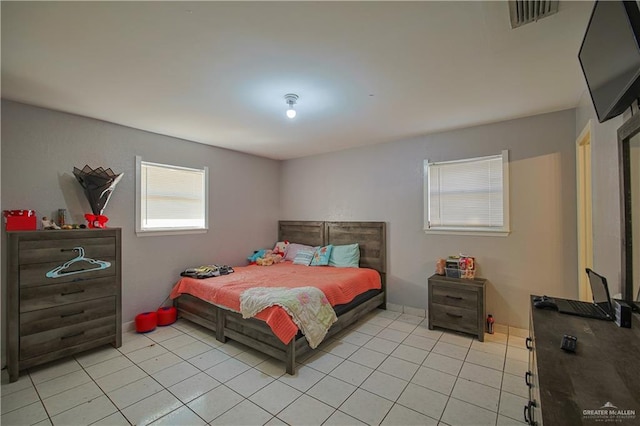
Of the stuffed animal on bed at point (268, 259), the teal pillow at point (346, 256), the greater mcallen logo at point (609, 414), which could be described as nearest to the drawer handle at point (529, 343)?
the greater mcallen logo at point (609, 414)

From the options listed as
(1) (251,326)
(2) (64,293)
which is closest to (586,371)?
(1) (251,326)

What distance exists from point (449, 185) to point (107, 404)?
4.13m

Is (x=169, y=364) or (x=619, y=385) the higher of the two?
(x=619, y=385)

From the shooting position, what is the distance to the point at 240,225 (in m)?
4.73

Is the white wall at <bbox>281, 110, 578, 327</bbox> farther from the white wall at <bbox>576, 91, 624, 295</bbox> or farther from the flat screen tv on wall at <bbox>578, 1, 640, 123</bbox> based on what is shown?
the flat screen tv on wall at <bbox>578, 1, 640, 123</bbox>

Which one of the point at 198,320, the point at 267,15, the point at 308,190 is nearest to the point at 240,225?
the point at 308,190

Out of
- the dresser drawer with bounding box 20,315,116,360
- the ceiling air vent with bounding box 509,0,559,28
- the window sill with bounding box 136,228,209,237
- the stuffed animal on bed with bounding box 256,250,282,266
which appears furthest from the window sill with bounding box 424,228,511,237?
the dresser drawer with bounding box 20,315,116,360

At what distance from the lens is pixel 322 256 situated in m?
4.36

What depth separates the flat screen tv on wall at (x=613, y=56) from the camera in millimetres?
1088

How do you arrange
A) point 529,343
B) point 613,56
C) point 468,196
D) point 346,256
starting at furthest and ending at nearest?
point 346,256 → point 468,196 → point 529,343 → point 613,56

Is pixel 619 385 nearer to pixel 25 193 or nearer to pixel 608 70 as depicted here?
pixel 608 70

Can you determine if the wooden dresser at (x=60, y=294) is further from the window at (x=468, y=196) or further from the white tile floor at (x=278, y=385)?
the window at (x=468, y=196)

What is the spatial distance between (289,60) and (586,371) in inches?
88.3

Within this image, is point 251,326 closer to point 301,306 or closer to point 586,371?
point 301,306
